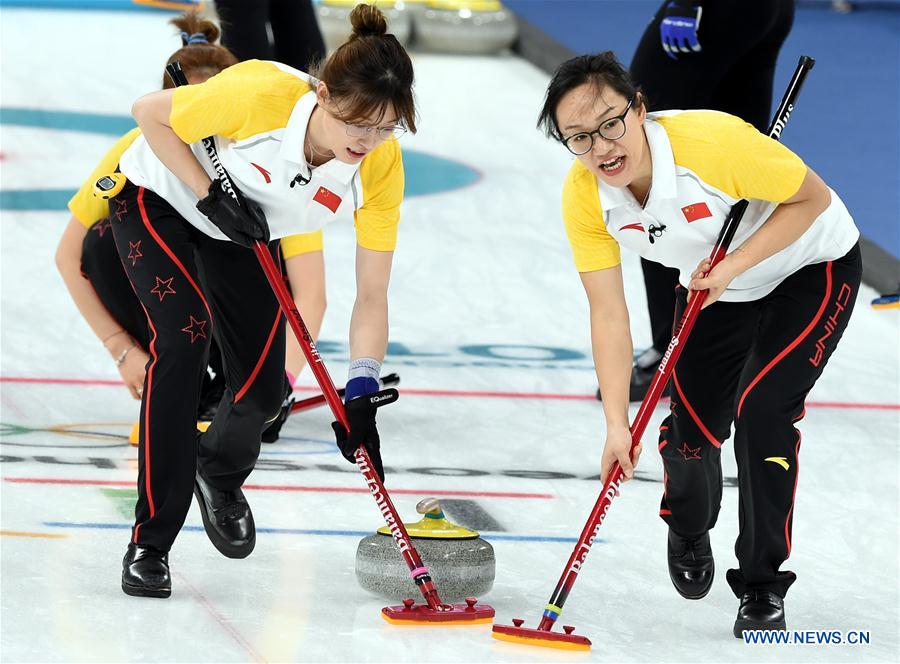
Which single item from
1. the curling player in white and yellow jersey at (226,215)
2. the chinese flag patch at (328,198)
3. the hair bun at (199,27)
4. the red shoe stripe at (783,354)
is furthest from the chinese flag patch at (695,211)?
the hair bun at (199,27)

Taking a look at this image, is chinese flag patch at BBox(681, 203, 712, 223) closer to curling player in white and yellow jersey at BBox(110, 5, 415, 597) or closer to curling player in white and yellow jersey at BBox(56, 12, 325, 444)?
curling player in white and yellow jersey at BBox(110, 5, 415, 597)

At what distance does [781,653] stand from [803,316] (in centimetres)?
59

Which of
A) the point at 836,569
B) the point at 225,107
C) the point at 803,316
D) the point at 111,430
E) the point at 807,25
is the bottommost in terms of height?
the point at 807,25

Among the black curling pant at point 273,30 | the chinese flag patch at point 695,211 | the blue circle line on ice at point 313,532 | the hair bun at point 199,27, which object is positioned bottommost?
the blue circle line on ice at point 313,532

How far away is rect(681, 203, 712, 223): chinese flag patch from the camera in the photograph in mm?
2596

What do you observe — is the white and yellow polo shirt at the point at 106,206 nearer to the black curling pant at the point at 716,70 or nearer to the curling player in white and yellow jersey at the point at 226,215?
the curling player in white and yellow jersey at the point at 226,215

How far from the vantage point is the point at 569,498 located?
3395 millimetres

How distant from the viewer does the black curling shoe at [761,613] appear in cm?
262

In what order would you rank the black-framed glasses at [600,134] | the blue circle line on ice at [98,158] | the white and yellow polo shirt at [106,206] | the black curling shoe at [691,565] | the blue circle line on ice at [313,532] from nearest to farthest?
the black-framed glasses at [600,134]
the black curling shoe at [691,565]
the blue circle line on ice at [313,532]
the white and yellow polo shirt at [106,206]
the blue circle line on ice at [98,158]

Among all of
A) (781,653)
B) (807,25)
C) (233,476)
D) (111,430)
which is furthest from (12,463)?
(807,25)

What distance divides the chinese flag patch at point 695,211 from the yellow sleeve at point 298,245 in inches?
51.3

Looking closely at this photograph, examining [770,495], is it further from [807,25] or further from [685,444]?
[807,25]

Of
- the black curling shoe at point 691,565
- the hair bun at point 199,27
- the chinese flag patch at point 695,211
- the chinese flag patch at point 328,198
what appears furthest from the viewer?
the hair bun at point 199,27

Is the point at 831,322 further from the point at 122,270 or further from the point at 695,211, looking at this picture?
the point at 122,270
